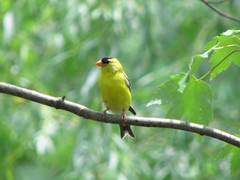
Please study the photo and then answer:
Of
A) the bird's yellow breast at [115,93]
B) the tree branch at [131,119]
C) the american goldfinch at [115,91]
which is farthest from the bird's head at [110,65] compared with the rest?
the tree branch at [131,119]

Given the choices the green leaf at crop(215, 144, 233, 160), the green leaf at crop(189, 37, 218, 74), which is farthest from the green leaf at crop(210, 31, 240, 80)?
the green leaf at crop(215, 144, 233, 160)

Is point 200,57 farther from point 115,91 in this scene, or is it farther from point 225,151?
point 115,91

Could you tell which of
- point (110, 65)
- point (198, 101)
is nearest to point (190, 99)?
point (198, 101)

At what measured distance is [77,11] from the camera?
4.91 meters

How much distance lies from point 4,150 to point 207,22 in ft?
9.96

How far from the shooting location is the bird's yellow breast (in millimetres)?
3193

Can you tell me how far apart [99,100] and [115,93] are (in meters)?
1.22

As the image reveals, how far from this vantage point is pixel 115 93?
3.19m

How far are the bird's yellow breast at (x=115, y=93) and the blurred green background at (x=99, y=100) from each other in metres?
0.82

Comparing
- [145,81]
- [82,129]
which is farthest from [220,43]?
[145,81]

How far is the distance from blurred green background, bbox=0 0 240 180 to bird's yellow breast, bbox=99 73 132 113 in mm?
816

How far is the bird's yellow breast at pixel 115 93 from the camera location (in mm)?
3193

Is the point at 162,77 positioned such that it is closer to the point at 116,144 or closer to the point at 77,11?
the point at 116,144

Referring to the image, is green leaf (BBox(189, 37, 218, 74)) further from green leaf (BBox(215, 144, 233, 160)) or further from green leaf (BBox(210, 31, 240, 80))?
green leaf (BBox(215, 144, 233, 160))
